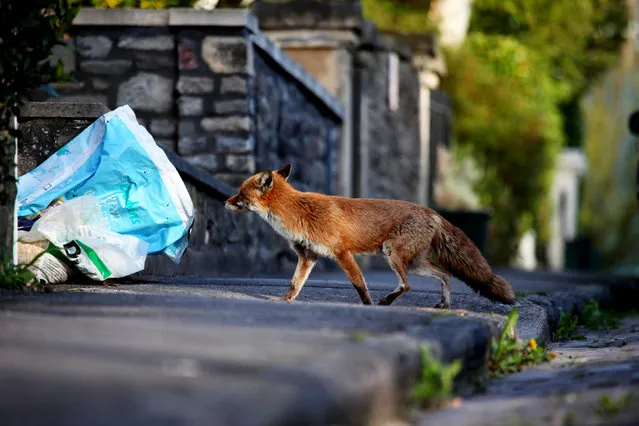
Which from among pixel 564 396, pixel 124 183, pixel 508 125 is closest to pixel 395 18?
pixel 508 125

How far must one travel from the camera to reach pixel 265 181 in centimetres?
693

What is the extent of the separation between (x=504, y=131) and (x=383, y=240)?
13.4m

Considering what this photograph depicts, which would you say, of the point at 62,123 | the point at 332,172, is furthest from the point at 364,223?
the point at 332,172

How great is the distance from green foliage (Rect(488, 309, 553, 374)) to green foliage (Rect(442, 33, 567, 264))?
1379 centimetres

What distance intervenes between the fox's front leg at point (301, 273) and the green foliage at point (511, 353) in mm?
1363

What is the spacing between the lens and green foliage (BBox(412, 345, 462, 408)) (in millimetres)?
4203

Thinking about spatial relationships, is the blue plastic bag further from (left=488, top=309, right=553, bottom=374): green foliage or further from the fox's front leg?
(left=488, top=309, right=553, bottom=374): green foliage

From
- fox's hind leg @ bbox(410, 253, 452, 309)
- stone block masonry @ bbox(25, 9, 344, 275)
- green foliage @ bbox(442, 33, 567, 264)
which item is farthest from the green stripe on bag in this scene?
green foliage @ bbox(442, 33, 567, 264)

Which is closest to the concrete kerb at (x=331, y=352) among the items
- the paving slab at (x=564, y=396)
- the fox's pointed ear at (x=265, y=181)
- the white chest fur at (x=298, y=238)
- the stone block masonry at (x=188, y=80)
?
the paving slab at (x=564, y=396)

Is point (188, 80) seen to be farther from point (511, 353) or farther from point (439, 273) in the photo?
point (511, 353)

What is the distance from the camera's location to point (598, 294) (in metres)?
11.1

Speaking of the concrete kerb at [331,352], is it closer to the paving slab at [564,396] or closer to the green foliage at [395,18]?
the paving slab at [564,396]

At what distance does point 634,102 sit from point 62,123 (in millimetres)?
29801

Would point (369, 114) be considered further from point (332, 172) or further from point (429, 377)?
point (429, 377)
